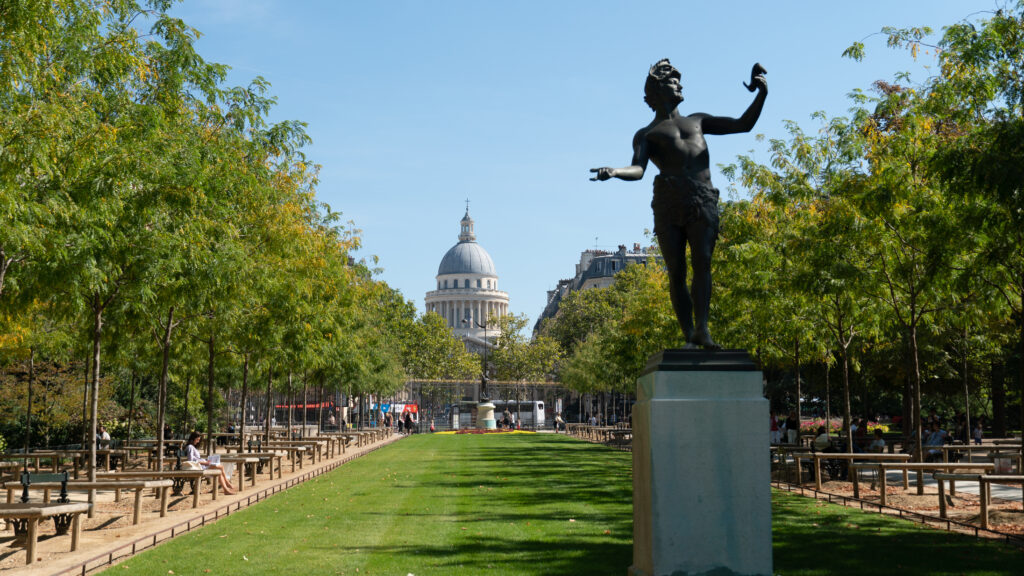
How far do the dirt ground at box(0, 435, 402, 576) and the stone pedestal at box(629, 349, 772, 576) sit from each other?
22.8 ft

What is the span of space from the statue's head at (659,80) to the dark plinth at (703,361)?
2567 millimetres

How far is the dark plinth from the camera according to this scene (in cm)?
768

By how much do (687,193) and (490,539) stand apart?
6433mm

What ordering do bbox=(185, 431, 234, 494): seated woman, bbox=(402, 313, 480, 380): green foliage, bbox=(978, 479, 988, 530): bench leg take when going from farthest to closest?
bbox=(402, 313, 480, 380): green foliage < bbox=(185, 431, 234, 494): seated woman < bbox=(978, 479, 988, 530): bench leg

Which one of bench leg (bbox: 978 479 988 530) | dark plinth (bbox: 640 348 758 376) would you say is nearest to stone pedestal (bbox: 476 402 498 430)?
bench leg (bbox: 978 479 988 530)

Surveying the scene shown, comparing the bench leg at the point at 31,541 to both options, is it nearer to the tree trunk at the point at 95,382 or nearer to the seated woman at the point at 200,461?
the tree trunk at the point at 95,382

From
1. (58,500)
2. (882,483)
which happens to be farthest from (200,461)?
(882,483)

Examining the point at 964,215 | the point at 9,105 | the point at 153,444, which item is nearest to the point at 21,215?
the point at 9,105

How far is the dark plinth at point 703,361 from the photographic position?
7.68 meters

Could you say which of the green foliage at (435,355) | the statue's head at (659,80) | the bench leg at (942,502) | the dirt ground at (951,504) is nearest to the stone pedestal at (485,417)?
the green foliage at (435,355)

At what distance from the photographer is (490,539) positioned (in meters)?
12.8

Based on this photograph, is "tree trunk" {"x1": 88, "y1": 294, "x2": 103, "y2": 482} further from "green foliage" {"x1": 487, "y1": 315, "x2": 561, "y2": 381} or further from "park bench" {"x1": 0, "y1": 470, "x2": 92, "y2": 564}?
"green foliage" {"x1": 487, "y1": 315, "x2": 561, "y2": 381}

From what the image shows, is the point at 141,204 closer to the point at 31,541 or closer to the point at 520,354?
the point at 31,541

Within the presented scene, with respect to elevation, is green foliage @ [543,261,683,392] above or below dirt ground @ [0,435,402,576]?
above
